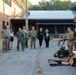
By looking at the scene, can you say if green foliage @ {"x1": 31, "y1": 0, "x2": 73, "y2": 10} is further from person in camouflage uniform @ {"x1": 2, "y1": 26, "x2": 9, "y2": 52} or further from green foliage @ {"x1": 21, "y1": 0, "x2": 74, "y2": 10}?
person in camouflage uniform @ {"x1": 2, "y1": 26, "x2": 9, "y2": 52}

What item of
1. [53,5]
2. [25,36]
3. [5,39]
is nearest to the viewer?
[5,39]

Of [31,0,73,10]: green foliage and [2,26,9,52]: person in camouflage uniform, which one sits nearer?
[2,26,9,52]: person in camouflage uniform

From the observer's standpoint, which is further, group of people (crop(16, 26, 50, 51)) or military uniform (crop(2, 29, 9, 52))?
group of people (crop(16, 26, 50, 51))

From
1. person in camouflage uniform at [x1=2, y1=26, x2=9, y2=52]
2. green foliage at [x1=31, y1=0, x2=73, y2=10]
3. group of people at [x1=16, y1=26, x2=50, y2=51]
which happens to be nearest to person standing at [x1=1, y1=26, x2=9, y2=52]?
person in camouflage uniform at [x1=2, y1=26, x2=9, y2=52]

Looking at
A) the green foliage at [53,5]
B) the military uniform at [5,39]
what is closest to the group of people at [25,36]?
the military uniform at [5,39]

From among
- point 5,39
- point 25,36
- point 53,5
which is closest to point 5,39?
point 5,39

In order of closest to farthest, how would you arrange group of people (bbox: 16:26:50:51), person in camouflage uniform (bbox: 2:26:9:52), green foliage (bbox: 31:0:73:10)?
person in camouflage uniform (bbox: 2:26:9:52) → group of people (bbox: 16:26:50:51) → green foliage (bbox: 31:0:73:10)

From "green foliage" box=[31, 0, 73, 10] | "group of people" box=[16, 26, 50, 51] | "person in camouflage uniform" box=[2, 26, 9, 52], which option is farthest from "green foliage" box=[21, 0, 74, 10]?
"person in camouflage uniform" box=[2, 26, 9, 52]

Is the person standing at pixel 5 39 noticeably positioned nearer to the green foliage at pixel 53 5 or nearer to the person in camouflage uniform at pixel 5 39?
the person in camouflage uniform at pixel 5 39

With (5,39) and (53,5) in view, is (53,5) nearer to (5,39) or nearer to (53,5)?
(53,5)

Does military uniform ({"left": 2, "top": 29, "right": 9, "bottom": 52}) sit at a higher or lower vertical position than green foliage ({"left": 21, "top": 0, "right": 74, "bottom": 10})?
lower

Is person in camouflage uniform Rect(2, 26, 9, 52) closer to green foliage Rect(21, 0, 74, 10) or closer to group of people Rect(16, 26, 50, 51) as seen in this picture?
group of people Rect(16, 26, 50, 51)

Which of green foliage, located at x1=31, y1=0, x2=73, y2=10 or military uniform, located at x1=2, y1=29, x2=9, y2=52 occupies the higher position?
green foliage, located at x1=31, y1=0, x2=73, y2=10

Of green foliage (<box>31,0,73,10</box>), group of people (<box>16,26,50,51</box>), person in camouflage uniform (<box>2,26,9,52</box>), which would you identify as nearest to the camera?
person in camouflage uniform (<box>2,26,9,52</box>)
